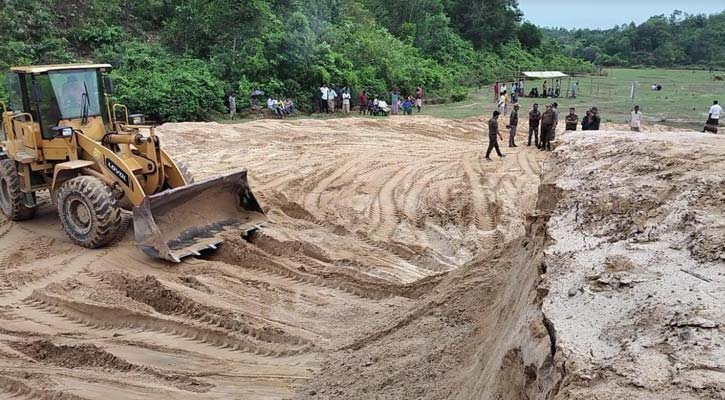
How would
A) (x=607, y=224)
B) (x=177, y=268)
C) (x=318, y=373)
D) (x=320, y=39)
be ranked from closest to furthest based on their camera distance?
(x=607, y=224)
(x=318, y=373)
(x=177, y=268)
(x=320, y=39)

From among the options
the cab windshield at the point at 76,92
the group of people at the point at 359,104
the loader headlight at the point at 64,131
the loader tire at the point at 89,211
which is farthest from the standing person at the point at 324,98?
the loader tire at the point at 89,211

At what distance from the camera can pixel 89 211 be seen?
26.9 feet

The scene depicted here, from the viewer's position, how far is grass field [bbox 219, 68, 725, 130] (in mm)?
21125

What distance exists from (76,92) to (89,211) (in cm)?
194

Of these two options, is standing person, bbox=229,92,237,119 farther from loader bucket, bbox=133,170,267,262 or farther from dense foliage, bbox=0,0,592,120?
loader bucket, bbox=133,170,267,262

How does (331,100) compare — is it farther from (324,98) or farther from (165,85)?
(165,85)

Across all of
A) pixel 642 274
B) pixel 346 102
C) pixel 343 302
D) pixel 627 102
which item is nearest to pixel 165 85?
pixel 346 102

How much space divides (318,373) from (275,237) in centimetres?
366

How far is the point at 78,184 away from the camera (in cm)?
817

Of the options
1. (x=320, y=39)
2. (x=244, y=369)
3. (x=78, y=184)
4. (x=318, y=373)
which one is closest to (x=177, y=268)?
(x=78, y=184)

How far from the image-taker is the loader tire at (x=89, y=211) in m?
8.07

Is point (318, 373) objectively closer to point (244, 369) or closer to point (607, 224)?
point (244, 369)

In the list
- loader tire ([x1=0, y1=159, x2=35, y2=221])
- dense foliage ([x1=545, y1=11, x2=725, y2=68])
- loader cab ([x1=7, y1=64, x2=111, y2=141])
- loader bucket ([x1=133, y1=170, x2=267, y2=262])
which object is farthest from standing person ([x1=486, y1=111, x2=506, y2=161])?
dense foliage ([x1=545, y1=11, x2=725, y2=68])

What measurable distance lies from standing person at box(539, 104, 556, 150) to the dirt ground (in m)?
3.61
